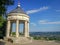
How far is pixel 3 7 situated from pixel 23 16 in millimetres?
10263

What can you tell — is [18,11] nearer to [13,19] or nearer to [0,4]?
[13,19]

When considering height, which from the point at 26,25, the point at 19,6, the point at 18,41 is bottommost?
the point at 18,41

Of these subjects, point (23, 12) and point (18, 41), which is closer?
point (18, 41)

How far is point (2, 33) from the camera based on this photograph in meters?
30.6

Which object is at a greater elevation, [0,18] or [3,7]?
[3,7]

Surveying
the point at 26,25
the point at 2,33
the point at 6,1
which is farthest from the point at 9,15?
the point at 6,1

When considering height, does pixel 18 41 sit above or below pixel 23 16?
below

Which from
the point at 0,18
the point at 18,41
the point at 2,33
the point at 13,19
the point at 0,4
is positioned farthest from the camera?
the point at 2,33

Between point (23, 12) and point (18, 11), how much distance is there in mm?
835

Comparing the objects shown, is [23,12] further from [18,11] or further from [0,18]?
[0,18]

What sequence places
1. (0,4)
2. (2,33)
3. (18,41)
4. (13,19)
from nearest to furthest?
(0,4) < (18,41) < (13,19) < (2,33)

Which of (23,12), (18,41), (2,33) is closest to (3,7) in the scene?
(18,41)

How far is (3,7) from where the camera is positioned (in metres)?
13.6

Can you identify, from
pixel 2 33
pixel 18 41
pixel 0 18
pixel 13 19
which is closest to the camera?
pixel 0 18
